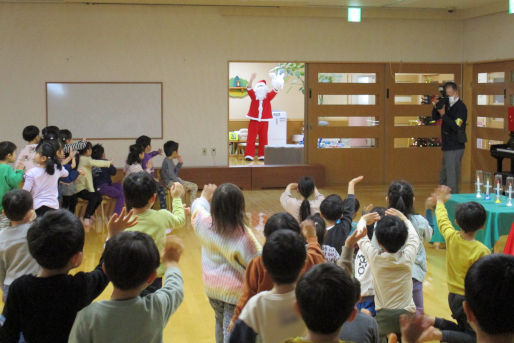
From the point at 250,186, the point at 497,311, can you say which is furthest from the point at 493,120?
the point at 497,311

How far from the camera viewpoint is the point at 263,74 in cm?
1523

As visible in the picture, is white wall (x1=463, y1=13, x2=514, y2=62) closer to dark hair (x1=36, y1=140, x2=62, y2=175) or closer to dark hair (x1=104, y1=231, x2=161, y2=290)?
dark hair (x1=36, y1=140, x2=62, y2=175)

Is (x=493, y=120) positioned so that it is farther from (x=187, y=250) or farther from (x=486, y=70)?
(x=187, y=250)

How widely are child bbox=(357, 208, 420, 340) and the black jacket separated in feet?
16.7

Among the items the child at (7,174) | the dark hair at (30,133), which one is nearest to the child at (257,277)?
the child at (7,174)

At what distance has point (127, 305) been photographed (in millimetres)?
1993

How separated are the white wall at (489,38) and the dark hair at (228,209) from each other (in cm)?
797

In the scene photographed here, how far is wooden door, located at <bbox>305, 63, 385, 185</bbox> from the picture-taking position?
34.9 ft

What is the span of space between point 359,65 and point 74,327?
9.28m

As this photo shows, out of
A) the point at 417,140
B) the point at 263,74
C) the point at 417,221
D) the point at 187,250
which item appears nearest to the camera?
the point at 417,221

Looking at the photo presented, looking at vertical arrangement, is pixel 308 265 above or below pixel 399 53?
below

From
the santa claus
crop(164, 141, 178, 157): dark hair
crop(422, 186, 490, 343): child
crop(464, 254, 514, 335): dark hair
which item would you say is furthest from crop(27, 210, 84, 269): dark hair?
the santa claus

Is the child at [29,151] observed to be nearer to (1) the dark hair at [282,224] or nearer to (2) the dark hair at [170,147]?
(2) the dark hair at [170,147]

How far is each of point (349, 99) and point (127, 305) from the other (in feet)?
32.7
